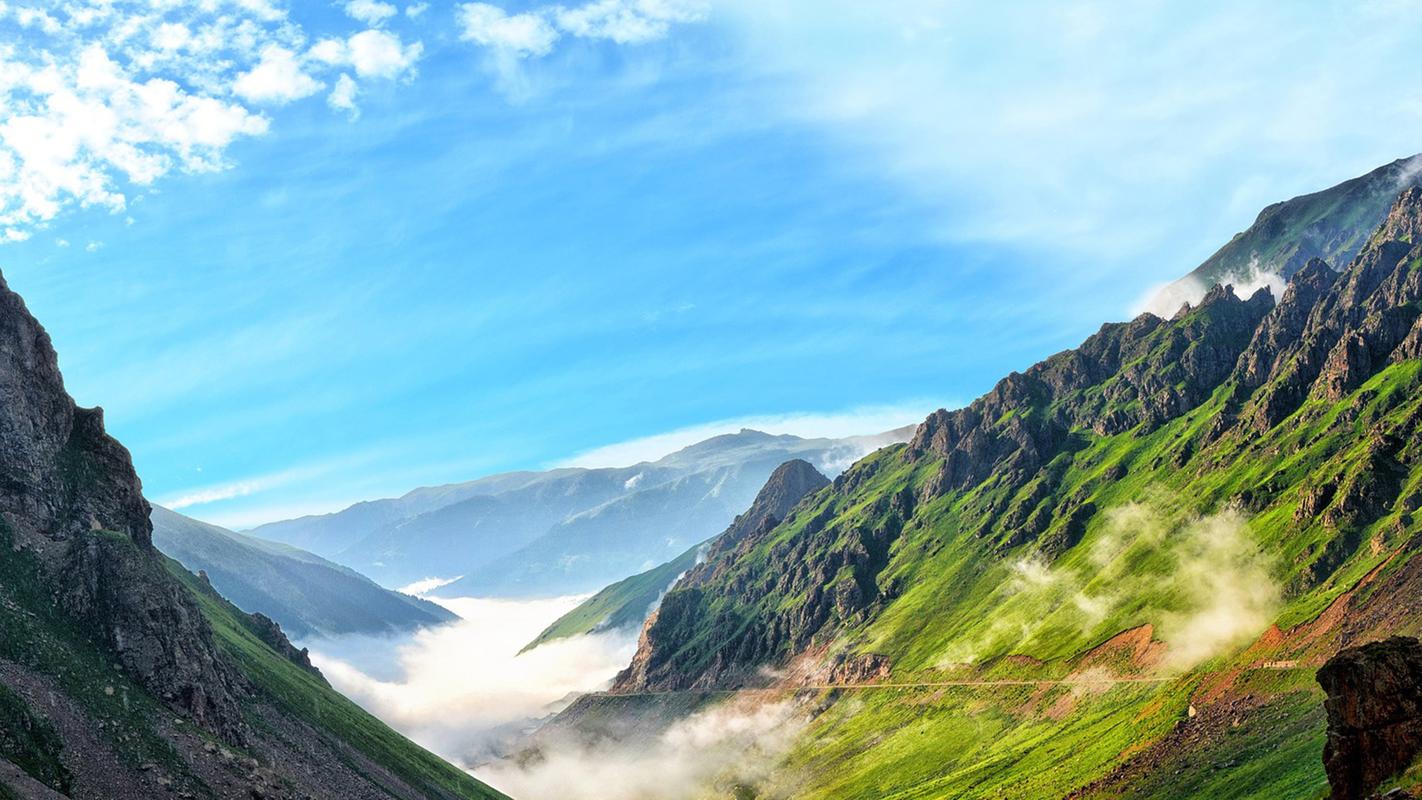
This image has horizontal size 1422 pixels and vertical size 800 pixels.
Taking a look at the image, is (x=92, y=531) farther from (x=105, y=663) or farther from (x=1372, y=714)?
(x=1372, y=714)

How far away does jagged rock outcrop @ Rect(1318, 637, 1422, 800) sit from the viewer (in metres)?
65.4

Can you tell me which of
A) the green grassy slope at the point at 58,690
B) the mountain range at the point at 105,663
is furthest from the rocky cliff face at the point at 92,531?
the green grassy slope at the point at 58,690

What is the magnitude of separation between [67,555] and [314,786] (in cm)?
5224

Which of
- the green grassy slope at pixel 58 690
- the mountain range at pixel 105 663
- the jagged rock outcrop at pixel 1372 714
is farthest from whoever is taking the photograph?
the mountain range at pixel 105 663

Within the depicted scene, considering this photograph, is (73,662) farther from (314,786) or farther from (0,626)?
(314,786)

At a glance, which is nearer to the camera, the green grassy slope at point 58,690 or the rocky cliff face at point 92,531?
the green grassy slope at point 58,690

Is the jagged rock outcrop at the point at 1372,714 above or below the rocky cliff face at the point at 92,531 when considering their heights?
below

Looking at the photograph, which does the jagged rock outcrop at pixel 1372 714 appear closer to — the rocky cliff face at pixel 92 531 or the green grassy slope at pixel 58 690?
the green grassy slope at pixel 58 690

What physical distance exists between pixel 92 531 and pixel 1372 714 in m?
172

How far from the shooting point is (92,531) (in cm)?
15512

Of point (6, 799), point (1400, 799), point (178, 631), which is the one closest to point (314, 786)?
point (178, 631)

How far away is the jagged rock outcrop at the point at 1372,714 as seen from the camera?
65.4m

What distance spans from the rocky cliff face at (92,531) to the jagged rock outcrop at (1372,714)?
464 ft

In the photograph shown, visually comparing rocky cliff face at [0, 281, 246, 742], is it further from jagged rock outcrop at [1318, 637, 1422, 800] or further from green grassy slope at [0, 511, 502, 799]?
jagged rock outcrop at [1318, 637, 1422, 800]
